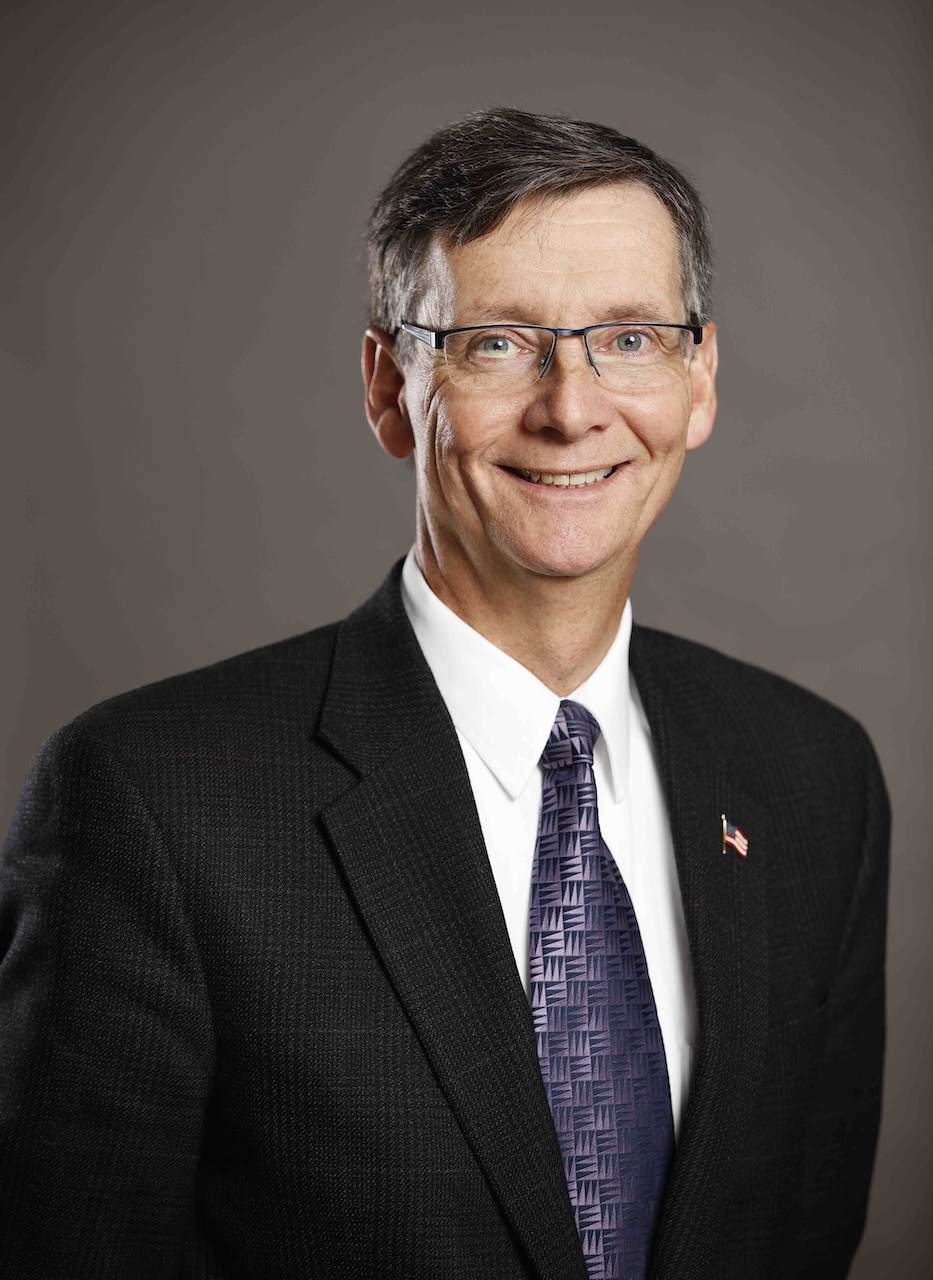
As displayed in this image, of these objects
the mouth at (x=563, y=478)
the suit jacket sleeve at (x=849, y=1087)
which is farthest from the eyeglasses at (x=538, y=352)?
the suit jacket sleeve at (x=849, y=1087)

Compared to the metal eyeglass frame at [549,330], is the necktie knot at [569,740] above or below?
below

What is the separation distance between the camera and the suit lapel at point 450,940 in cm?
201

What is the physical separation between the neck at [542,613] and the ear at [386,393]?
213mm

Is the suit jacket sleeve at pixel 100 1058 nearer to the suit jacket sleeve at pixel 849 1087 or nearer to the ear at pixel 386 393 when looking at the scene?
the ear at pixel 386 393

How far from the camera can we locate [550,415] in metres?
2.18

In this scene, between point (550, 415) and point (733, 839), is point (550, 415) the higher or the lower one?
the higher one

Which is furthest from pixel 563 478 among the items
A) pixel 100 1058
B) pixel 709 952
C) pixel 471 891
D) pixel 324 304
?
pixel 324 304

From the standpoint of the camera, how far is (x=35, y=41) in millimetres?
3617

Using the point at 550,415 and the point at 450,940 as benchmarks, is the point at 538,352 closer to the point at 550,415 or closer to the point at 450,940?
the point at 550,415

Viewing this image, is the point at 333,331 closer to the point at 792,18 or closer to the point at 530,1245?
the point at 792,18

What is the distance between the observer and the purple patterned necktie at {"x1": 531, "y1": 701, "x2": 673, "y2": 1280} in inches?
83.0

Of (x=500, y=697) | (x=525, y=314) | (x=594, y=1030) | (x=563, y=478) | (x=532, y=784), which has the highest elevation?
(x=525, y=314)

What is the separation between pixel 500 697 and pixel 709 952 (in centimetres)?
49

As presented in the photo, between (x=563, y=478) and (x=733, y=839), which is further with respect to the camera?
(x=733, y=839)
